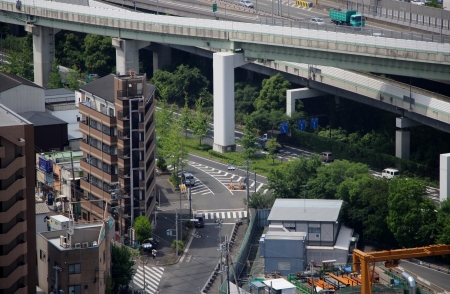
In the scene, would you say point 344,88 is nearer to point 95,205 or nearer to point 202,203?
point 202,203

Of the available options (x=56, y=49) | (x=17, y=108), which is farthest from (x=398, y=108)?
(x=56, y=49)

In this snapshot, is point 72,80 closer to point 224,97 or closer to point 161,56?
point 161,56

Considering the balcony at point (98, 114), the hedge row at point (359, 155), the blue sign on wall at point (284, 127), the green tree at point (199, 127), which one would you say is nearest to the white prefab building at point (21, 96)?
the green tree at point (199, 127)

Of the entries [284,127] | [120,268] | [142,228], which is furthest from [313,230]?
[284,127]

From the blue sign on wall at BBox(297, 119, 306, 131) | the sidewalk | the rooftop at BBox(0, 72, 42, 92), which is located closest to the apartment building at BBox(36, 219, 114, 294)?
the sidewalk

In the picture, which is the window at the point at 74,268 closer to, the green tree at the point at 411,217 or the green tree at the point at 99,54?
the green tree at the point at 411,217

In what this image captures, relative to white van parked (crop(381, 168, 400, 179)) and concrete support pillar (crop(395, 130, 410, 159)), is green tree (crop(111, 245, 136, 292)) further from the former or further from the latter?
concrete support pillar (crop(395, 130, 410, 159))
